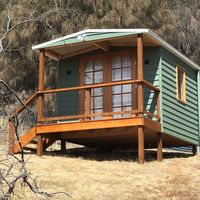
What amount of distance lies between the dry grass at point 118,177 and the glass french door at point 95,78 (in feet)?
5.82

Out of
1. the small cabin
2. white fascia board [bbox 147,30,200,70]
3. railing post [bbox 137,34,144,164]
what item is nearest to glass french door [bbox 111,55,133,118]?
the small cabin

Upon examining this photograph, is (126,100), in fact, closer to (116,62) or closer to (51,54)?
(116,62)

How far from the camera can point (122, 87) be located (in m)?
16.2

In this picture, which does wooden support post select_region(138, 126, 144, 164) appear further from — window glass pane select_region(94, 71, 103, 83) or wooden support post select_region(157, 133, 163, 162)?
window glass pane select_region(94, 71, 103, 83)

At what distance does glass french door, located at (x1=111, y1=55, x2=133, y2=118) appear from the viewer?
16.0 metres

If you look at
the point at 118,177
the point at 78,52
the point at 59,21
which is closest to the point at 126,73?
the point at 78,52

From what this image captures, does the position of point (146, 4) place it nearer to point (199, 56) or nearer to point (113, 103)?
point (199, 56)

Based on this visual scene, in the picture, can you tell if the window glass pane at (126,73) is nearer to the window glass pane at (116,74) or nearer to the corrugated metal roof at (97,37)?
the window glass pane at (116,74)

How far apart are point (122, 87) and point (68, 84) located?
202 centimetres

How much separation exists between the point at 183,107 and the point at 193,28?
34.1 feet

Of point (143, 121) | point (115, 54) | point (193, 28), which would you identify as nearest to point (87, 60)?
point (115, 54)

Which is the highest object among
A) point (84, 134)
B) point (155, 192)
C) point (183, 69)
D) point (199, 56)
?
point (199, 56)

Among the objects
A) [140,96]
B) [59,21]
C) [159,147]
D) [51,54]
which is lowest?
[159,147]

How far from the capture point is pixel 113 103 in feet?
53.3
